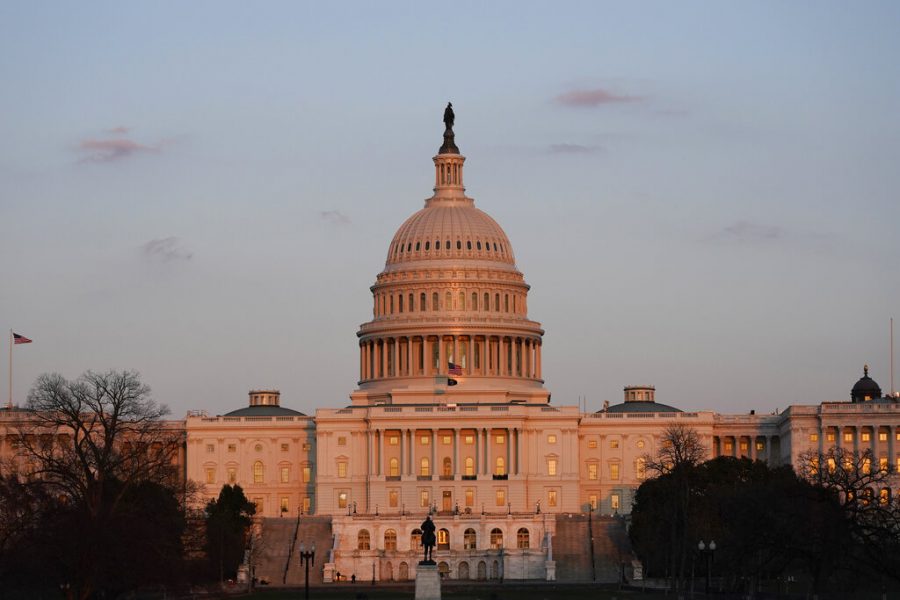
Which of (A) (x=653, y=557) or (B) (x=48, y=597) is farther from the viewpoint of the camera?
(A) (x=653, y=557)

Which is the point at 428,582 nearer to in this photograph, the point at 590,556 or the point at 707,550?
the point at 707,550

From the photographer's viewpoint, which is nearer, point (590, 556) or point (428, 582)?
point (428, 582)

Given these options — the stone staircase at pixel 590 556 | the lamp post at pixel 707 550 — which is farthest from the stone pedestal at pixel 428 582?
the stone staircase at pixel 590 556

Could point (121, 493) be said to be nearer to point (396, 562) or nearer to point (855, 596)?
point (855, 596)

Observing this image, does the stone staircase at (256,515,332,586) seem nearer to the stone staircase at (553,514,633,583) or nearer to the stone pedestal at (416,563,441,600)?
the stone staircase at (553,514,633,583)

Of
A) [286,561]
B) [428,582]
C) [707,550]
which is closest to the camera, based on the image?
A: [428,582]

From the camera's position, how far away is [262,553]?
634ft

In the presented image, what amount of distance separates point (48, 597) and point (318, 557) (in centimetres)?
5804

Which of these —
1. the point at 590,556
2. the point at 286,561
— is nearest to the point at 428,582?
the point at 286,561

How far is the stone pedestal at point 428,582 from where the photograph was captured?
456ft

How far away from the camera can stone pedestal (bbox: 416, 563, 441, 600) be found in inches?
5477

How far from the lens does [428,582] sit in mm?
139750

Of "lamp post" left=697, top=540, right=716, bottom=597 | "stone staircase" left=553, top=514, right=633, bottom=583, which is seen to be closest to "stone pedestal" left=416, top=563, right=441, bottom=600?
"lamp post" left=697, top=540, right=716, bottom=597

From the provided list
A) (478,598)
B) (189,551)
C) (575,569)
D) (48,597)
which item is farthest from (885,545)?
(575,569)
